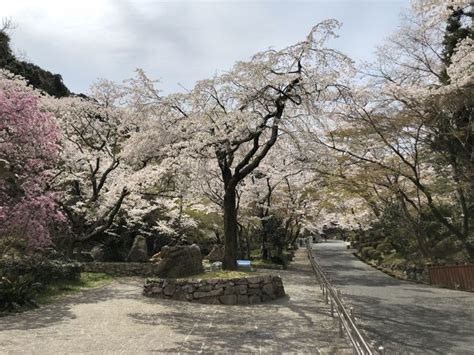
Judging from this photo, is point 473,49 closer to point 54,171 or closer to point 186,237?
point 54,171

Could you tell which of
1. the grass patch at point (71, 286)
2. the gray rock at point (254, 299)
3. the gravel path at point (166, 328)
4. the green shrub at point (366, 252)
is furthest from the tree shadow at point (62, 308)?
the green shrub at point (366, 252)

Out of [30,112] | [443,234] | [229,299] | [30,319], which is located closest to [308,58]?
[229,299]

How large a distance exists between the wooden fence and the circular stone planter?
761 cm

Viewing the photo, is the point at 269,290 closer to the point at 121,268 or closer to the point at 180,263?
the point at 180,263

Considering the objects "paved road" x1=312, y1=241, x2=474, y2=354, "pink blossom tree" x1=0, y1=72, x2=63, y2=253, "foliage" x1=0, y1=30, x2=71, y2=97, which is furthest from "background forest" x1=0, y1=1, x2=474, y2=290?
"foliage" x1=0, y1=30, x2=71, y2=97

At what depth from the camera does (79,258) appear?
20.5m

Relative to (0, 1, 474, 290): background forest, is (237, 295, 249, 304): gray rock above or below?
below

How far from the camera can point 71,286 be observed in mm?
14250

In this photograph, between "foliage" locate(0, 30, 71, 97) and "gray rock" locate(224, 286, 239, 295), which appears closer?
"gray rock" locate(224, 286, 239, 295)

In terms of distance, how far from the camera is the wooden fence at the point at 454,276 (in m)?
15.2

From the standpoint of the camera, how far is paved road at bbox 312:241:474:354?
7.27 metres

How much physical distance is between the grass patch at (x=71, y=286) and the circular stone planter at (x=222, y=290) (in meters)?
2.95

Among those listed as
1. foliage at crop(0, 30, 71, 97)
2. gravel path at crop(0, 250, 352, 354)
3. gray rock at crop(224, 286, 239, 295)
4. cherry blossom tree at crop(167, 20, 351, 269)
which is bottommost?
gravel path at crop(0, 250, 352, 354)

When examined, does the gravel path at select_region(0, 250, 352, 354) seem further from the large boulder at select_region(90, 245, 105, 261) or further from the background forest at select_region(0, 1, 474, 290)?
the large boulder at select_region(90, 245, 105, 261)
